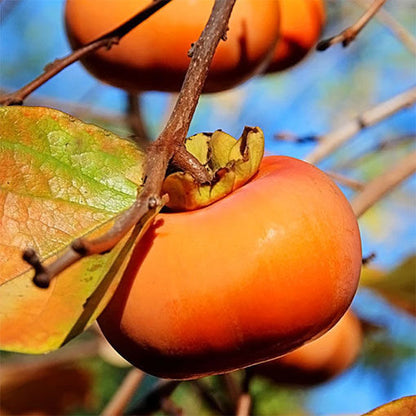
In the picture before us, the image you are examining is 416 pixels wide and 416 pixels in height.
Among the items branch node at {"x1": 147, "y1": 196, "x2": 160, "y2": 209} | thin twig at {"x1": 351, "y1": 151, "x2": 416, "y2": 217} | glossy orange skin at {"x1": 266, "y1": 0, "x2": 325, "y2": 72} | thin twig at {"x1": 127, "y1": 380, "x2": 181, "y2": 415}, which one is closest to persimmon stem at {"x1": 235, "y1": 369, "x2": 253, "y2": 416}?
thin twig at {"x1": 127, "y1": 380, "x2": 181, "y2": 415}

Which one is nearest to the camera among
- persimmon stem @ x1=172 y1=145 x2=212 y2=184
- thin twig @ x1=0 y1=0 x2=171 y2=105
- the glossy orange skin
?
persimmon stem @ x1=172 y1=145 x2=212 y2=184

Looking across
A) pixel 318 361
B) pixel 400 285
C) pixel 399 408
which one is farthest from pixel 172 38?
pixel 400 285

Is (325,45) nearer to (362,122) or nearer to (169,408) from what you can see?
(362,122)

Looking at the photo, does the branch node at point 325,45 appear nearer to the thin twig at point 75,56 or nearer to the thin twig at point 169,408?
the thin twig at point 75,56

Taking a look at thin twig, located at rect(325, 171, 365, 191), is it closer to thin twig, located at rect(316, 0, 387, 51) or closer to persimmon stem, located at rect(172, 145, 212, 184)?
thin twig, located at rect(316, 0, 387, 51)

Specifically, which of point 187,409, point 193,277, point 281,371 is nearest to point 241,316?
point 193,277

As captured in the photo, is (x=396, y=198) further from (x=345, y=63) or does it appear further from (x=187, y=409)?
(x=187, y=409)
